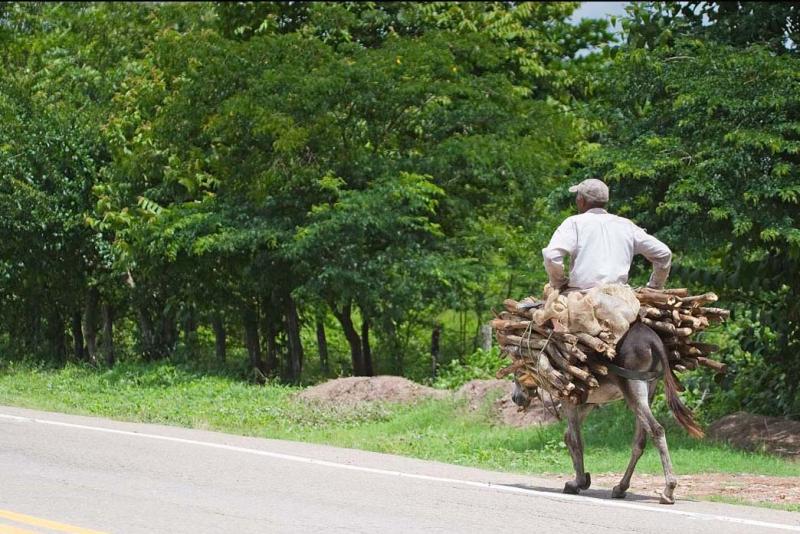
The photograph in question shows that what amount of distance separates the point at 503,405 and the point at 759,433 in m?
3.62

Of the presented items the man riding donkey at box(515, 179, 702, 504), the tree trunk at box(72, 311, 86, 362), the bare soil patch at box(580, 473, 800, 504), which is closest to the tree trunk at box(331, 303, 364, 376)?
the tree trunk at box(72, 311, 86, 362)

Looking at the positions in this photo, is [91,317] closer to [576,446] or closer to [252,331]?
[252,331]

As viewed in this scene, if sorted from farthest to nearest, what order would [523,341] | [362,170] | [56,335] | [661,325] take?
[56,335], [362,170], [523,341], [661,325]

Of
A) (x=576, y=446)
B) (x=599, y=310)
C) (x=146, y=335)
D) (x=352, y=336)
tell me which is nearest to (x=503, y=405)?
(x=576, y=446)

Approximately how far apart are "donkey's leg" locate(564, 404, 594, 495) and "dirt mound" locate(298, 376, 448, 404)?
797 centimetres

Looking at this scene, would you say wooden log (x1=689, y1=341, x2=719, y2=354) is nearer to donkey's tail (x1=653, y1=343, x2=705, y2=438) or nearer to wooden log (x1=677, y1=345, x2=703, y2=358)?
wooden log (x1=677, y1=345, x2=703, y2=358)

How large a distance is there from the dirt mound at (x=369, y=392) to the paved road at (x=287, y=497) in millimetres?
5355

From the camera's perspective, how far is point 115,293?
25797mm

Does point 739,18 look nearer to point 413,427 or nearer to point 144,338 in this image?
point 413,427

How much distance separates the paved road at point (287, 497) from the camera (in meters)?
7.88

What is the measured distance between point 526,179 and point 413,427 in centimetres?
701

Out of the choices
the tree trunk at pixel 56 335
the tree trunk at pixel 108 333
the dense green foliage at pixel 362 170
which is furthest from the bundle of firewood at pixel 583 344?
the tree trunk at pixel 56 335

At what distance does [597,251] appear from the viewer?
9.34 metres

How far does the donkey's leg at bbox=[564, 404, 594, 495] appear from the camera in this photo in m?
9.52
